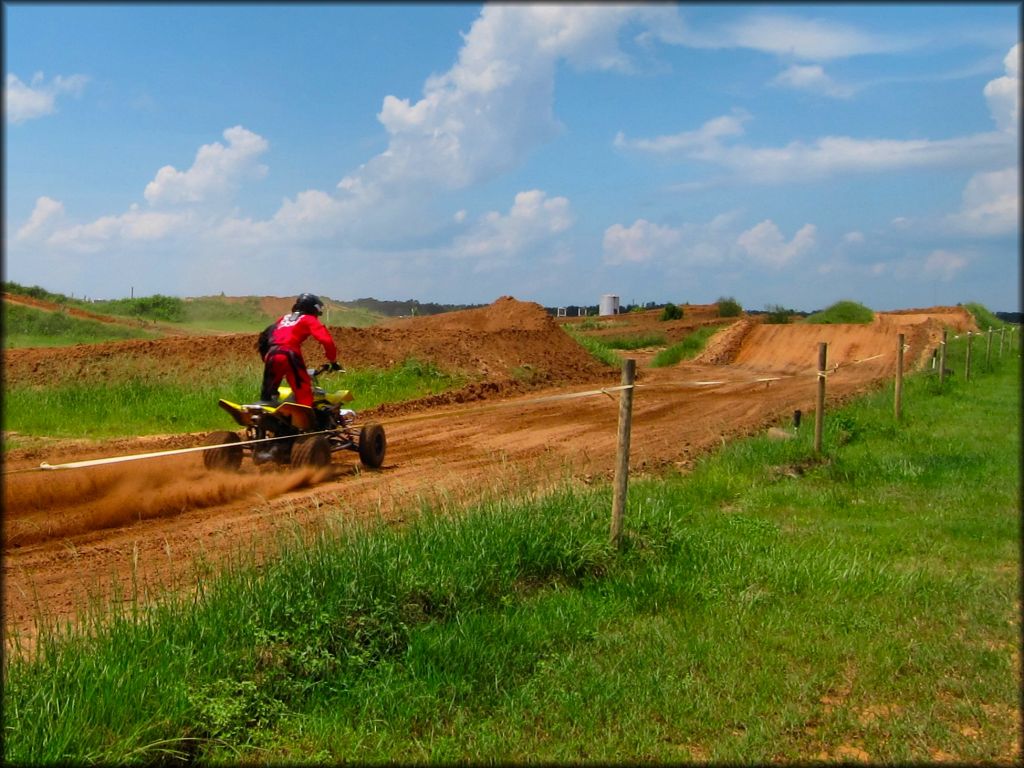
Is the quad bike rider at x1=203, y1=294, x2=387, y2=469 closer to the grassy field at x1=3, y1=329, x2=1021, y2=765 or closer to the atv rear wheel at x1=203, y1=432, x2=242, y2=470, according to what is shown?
the atv rear wheel at x1=203, y1=432, x2=242, y2=470

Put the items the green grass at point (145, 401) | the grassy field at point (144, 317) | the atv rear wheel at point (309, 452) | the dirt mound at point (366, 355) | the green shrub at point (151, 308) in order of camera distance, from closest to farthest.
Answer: the atv rear wheel at point (309, 452) → the green grass at point (145, 401) → the dirt mound at point (366, 355) → the grassy field at point (144, 317) → the green shrub at point (151, 308)

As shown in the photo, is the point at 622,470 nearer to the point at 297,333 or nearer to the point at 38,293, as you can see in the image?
the point at 297,333

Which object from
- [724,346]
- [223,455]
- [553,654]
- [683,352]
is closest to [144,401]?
[223,455]

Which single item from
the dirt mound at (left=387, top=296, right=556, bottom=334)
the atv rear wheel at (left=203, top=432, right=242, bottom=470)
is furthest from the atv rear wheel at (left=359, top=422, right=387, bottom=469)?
the dirt mound at (left=387, top=296, right=556, bottom=334)

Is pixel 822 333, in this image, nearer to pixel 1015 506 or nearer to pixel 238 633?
pixel 1015 506

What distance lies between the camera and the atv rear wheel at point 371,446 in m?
10.9

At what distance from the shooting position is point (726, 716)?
Answer: 464 centimetres

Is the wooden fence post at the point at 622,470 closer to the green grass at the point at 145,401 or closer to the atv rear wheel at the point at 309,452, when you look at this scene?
the atv rear wheel at the point at 309,452

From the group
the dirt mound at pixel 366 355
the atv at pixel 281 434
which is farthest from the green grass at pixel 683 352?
the atv at pixel 281 434

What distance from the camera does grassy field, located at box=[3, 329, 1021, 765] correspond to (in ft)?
13.7

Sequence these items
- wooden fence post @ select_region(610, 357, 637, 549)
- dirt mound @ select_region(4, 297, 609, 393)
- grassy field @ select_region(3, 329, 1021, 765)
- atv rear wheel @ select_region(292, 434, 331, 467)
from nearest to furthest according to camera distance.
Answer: grassy field @ select_region(3, 329, 1021, 765), wooden fence post @ select_region(610, 357, 637, 549), atv rear wheel @ select_region(292, 434, 331, 467), dirt mound @ select_region(4, 297, 609, 393)

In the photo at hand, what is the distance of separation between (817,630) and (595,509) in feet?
7.07

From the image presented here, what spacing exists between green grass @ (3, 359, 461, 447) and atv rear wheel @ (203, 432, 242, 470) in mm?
4684

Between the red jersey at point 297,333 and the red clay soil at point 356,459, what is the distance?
1376 mm
